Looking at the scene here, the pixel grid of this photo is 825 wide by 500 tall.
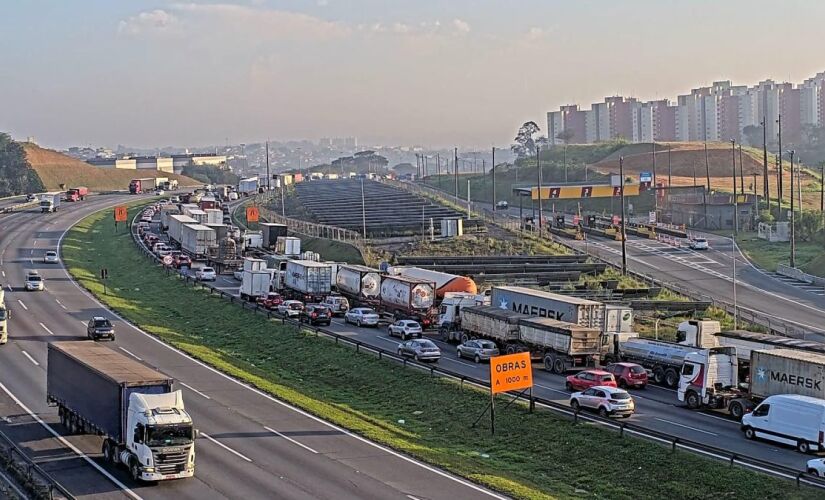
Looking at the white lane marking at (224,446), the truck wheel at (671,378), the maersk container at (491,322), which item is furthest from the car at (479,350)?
the white lane marking at (224,446)

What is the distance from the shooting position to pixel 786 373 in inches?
1447

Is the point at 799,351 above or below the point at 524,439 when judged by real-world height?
above

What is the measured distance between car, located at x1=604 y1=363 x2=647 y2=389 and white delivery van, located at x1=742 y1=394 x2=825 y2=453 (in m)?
7.90

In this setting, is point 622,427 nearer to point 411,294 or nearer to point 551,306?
point 551,306

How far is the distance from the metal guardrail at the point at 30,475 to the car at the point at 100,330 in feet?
71.1

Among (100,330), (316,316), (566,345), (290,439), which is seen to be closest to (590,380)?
(566,345)

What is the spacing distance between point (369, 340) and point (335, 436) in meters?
19.8

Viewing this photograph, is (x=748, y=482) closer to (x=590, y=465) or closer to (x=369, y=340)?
(x=590, y=465)

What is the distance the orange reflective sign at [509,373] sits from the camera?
3672 cm

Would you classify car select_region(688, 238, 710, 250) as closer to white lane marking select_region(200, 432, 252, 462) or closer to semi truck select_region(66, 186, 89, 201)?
white lane marking select_region(200, 432, 252, 462)

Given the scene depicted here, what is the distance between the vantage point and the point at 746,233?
115438 millimetres

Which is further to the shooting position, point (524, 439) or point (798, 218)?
point (798, 218)

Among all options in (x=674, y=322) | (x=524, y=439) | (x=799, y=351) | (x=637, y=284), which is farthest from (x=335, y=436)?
(x=637, y=284)

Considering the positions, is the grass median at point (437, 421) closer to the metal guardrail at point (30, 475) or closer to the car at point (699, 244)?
the metal guardrail at point (30, 475)
